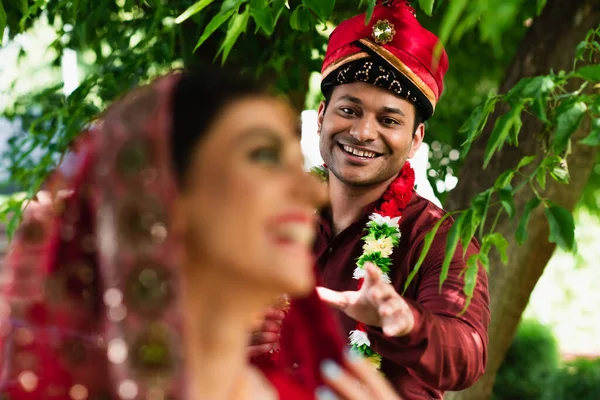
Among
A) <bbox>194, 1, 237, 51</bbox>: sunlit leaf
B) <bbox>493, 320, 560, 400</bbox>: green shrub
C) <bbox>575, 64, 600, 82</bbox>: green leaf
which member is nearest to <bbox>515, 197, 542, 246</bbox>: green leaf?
<bbox>575, 64, 600, 82</bbox>: green leaf

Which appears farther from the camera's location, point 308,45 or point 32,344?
point 308,45

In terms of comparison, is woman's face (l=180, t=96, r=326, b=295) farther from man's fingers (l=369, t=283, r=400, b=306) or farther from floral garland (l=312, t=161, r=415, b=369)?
floral garland (l=312, t=161, r=415, b=369)

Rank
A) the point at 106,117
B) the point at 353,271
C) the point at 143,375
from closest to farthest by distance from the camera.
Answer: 1. the point at 143,375
2. the point at 106,117
3. the point at 353,271

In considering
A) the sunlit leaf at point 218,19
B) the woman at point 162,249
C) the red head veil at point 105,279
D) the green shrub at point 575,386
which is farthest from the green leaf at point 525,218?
the green shrub at point 575,386

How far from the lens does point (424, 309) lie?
183cm

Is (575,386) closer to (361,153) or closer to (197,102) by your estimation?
(361,153)

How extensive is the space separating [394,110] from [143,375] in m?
1.62

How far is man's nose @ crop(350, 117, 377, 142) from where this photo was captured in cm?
251

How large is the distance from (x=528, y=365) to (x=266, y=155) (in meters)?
7.36

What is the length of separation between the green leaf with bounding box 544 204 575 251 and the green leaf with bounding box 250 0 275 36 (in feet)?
2.47

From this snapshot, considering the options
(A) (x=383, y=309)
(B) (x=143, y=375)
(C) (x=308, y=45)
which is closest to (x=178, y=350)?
(B) (x=143, y=375)

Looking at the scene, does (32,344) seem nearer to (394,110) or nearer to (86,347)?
(86,347)

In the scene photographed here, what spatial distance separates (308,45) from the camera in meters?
3.77

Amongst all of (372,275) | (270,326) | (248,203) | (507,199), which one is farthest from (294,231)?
(507,199)
